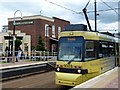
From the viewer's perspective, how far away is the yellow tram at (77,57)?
13.3m

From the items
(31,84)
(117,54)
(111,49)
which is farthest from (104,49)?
(117,54)

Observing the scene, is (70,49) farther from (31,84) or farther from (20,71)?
(20,71)

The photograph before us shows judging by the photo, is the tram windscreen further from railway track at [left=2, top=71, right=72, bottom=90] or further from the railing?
the railing

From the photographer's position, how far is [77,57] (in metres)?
13.6

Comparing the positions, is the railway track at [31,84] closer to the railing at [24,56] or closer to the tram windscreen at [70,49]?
the tram windscreen at [70,49]

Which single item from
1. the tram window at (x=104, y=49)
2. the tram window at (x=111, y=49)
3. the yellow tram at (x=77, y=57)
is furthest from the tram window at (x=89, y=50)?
the tram window at (x=111, y=49)

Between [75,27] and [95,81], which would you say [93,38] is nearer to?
[75,27]

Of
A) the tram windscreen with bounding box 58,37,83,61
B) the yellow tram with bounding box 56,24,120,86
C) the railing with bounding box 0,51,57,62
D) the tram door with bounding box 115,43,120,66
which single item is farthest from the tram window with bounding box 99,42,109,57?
the railing with bounding box 0,51,57,62

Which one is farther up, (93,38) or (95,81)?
(93,38)

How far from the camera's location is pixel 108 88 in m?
11.6

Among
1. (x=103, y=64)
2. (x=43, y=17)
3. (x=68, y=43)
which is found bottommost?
(x=103, y=64)

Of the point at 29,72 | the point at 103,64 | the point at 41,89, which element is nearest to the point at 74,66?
the point at 41,89

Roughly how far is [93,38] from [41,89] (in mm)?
3911

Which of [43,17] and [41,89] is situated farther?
[43,17]
